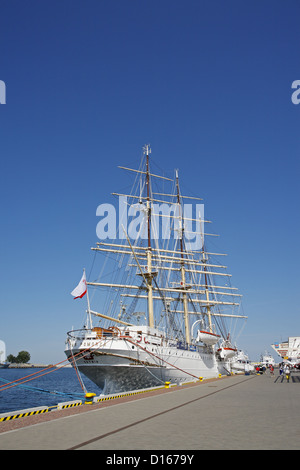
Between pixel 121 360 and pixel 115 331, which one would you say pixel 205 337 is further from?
pixel 121 360

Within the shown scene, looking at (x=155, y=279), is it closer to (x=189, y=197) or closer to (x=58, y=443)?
(x=189, y=197)

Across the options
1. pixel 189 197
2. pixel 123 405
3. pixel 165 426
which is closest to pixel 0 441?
pixel 165 426

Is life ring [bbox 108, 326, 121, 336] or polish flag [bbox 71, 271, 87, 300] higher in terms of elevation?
polish flag [bbox 71, 271, 87, 300]

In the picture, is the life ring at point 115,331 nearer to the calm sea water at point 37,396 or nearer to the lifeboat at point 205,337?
the calm sea water at point 37,396

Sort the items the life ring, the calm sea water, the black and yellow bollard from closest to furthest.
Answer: the black and yellow bollard → the life ring → the calm sea water

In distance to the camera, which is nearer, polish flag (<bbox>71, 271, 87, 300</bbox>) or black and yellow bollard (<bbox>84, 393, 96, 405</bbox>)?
black and yellow bollard (<bbox>84, 393, 96, 405</bbox>)

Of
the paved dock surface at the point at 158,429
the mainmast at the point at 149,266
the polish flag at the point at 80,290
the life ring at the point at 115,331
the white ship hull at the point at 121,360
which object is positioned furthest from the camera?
the mainmast at the point at 149,266

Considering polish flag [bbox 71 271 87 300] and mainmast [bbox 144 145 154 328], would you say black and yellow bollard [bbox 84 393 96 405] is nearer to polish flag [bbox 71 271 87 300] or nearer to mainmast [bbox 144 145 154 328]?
polish flag [bbox 71 271 87 300]

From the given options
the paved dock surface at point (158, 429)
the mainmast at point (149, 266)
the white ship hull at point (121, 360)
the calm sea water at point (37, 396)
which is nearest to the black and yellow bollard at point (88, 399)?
the paved dock surface at point (158, 429)

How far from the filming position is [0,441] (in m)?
9.88

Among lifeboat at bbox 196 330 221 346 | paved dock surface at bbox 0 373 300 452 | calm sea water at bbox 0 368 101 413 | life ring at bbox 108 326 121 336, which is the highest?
life ring at bbox 108 326 121 336

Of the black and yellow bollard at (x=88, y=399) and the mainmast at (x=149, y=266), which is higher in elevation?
the mainmast at (x=149, y=266)

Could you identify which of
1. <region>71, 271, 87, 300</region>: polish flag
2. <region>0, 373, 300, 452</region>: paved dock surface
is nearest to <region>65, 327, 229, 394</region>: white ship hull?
<region>71, 271, 87, 300</region>: polish flag

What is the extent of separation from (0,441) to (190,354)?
1542 inches
